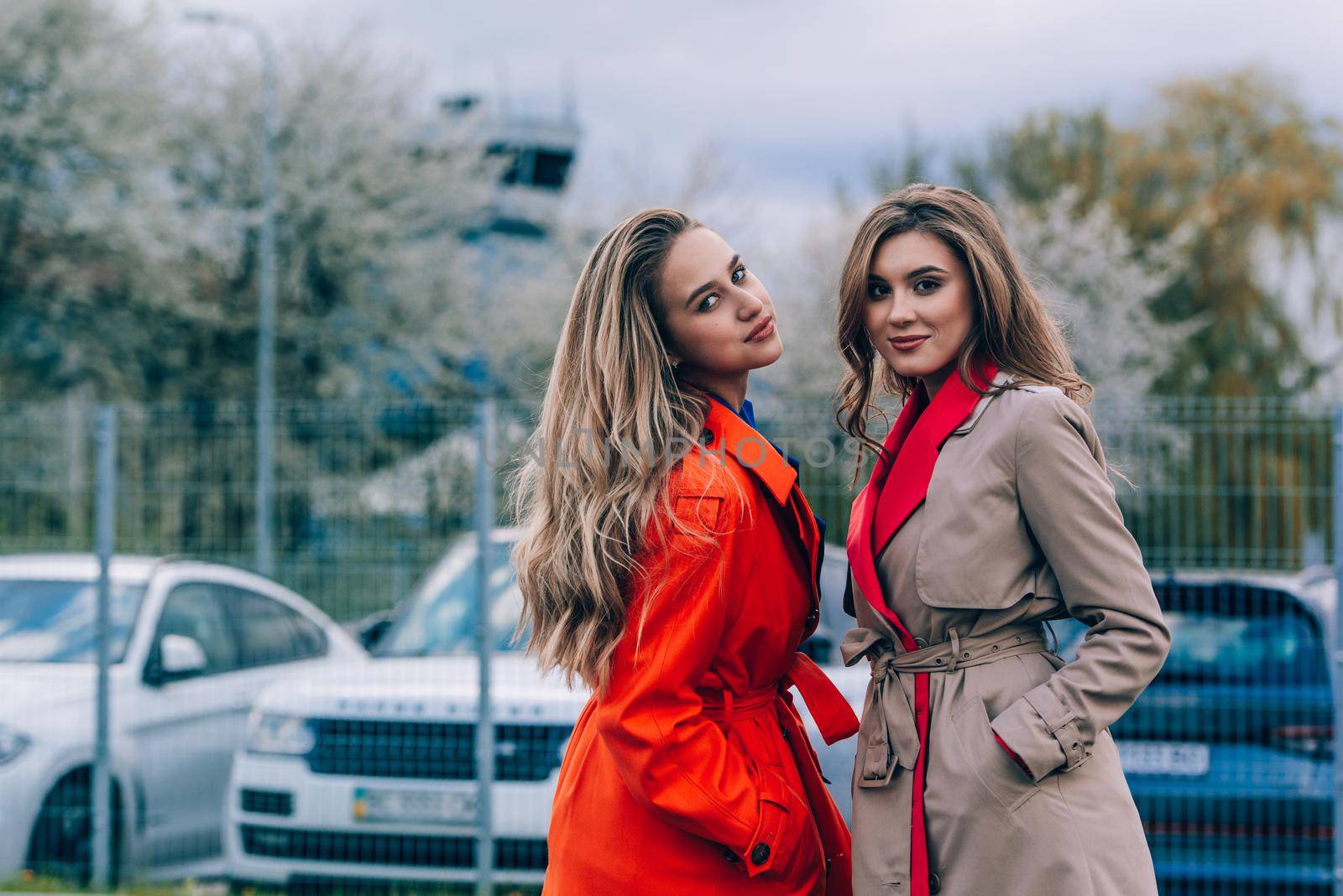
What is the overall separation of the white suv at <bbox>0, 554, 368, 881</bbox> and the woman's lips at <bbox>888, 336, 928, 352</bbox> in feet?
13.7

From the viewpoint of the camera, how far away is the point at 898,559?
7.52 ft

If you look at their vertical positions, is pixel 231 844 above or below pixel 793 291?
below

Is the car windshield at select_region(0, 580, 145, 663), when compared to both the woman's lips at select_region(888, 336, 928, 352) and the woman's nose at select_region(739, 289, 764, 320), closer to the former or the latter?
the woman's nose at select_region(739, 289, 764, 320)

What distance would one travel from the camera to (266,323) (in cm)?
1875

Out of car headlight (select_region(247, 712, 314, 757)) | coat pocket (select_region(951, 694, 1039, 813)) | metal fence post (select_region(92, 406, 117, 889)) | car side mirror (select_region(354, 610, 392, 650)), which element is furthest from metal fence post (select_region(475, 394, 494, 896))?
coat pocket (select_region(951, 694, 1039, 813))

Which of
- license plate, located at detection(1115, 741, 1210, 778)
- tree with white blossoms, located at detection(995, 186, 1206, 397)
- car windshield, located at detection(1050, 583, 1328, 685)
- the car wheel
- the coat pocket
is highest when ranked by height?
tree with white blossoms, located at detection(995, 186, 1206, 397)

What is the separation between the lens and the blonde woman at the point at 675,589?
2.21m

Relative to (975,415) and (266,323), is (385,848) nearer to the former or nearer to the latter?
(975,415)

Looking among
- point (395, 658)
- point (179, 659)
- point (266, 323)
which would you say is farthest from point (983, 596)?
point (266, 323)

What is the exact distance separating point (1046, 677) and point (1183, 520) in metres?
3.87

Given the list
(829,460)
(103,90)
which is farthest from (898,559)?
(103,90)

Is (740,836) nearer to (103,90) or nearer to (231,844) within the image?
(231,844)

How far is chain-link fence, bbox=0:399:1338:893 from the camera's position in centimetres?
529

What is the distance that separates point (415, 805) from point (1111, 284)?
1928 cm
